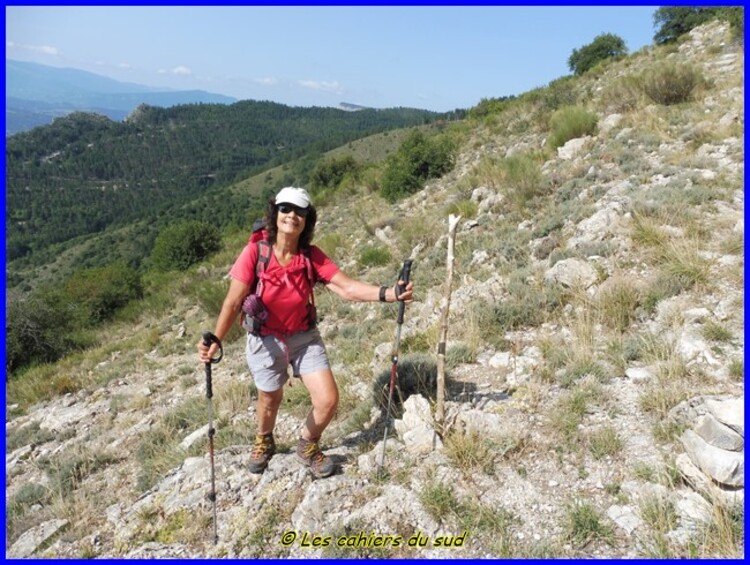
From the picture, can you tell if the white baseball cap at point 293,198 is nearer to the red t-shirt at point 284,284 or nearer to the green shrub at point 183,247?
the red t-shirt at point 284,284

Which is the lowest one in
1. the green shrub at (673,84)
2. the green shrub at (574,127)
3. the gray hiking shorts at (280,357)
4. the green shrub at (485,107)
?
the gray hiking shorts at (280,357)

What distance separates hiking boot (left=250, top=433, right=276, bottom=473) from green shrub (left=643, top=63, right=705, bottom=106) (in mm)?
12654

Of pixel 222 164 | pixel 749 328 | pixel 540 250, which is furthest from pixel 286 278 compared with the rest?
pixel 222 164

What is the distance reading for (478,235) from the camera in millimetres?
7777

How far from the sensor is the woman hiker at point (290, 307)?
3086mm

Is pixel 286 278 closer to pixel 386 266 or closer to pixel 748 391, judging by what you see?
pixel 748 391

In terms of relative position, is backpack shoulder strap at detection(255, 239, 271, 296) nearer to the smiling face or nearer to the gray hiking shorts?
the smiling face

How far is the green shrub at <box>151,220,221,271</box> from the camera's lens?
93.4ft

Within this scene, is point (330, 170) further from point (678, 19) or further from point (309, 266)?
point (309, 266)

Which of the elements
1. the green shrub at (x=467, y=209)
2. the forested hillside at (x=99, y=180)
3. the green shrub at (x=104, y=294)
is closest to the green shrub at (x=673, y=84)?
the green shrub at (x=467, y=209)

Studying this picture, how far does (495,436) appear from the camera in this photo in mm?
3223

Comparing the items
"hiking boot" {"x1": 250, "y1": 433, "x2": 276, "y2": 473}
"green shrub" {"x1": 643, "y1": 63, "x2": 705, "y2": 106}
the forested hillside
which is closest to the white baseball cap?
"hiking boot" {"x1": 250, "y1": 433, "x2": 276, "y2": 473}

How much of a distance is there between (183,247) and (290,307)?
28.3 m

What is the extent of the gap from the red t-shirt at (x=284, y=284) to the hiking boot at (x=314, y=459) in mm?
906
